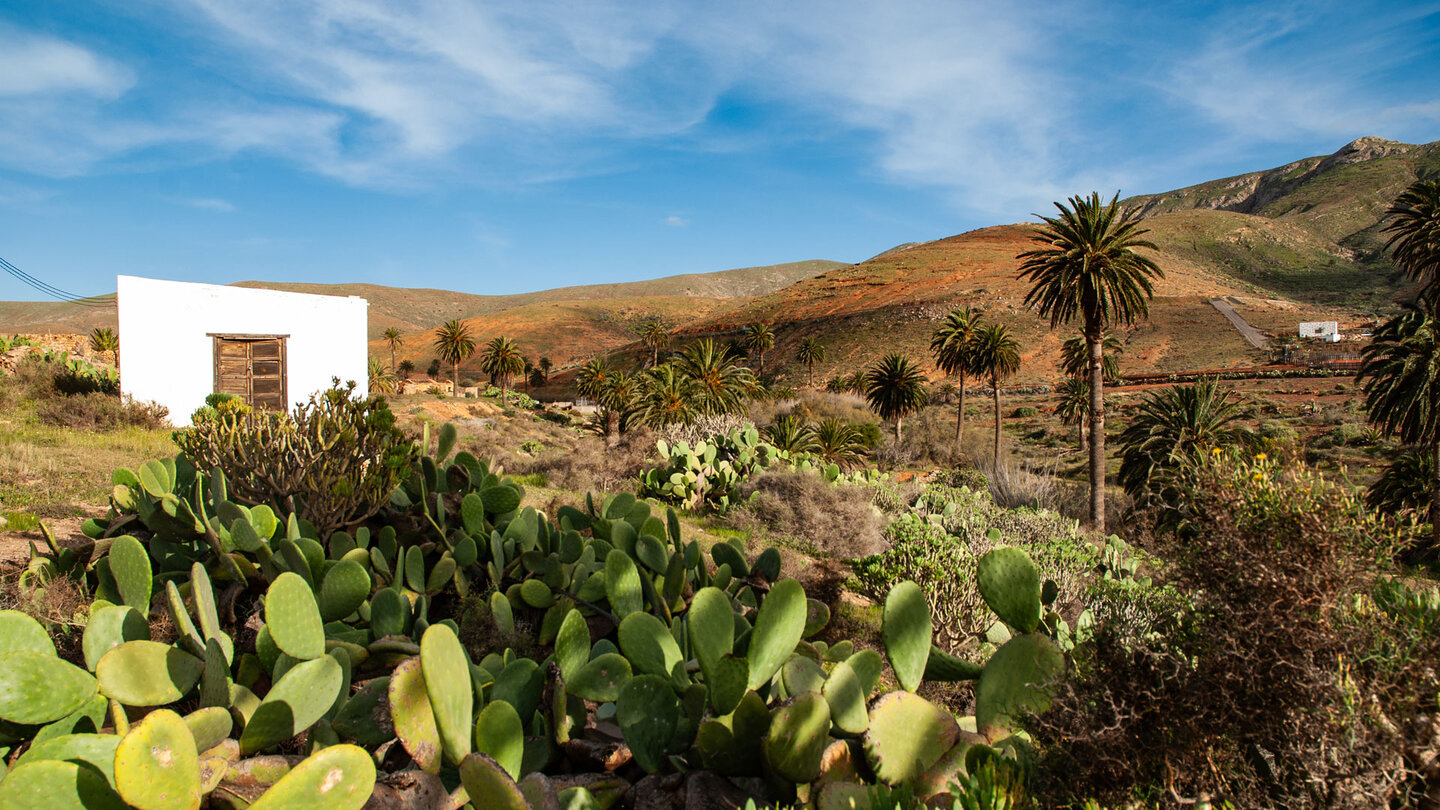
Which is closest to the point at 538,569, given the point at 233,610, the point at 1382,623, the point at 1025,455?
the point at 233,610

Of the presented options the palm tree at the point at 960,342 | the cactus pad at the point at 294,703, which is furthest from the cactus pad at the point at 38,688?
the palm tree at the point at 960,342

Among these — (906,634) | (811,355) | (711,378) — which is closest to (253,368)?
(711,378)

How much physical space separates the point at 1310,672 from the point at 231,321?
17031mm

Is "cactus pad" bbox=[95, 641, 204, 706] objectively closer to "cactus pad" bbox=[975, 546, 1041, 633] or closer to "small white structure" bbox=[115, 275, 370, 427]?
"cactus pad" bbox=[975, 546, 1041, 633]

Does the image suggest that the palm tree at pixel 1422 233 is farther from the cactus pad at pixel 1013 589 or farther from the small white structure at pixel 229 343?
the small white structure at pixel 229 343

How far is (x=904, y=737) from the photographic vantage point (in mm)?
2264

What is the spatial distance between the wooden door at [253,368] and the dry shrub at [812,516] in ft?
33.5

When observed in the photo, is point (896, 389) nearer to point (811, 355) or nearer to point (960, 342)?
point (960, 342)

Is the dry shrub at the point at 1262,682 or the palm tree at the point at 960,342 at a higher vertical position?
the palm tree at the point at 960,342

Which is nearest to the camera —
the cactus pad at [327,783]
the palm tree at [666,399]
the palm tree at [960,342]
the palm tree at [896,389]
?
the cactus pad at [327,783]

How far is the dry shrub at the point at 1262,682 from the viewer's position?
1.64 meters

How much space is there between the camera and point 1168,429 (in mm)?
17859

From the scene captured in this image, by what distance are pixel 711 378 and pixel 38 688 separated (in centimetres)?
1871

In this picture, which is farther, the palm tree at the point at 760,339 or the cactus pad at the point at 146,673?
the palm tree at the point at 760,339
